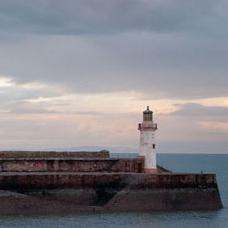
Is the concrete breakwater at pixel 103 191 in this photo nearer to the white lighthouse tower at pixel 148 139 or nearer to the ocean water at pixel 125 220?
the ocean water at pixel 125 220

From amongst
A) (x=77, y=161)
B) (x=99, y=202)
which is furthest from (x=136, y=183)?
(x=77, y=161)

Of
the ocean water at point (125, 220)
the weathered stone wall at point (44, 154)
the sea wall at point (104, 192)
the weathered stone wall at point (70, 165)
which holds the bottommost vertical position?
the ocean water at point (125, 220)

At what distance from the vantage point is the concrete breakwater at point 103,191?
37.2 metres

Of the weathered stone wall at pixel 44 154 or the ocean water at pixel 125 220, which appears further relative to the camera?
the weathered stone wall at pixel 44 154

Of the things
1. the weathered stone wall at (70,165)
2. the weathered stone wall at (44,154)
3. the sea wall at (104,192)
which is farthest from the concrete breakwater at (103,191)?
the weathered stone wall at (44,154)

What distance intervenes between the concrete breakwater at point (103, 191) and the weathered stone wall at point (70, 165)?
0.64 m

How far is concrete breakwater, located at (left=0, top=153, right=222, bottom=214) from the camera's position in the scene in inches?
1463

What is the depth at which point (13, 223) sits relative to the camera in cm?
3409

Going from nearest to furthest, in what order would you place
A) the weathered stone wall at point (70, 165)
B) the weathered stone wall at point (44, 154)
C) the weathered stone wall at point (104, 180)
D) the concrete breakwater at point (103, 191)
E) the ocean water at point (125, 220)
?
the ocean water at point (125, 220) < the concrete breakwater at point (103, 191) < the weathered stone wall at point (104, 180) < the weathered stone wall at point (70, 165) < the weathered stone wall at point (44, 154)

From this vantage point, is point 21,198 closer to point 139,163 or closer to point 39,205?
point 39,205

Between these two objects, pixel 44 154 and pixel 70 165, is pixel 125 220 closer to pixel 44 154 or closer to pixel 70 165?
pixel 70 165

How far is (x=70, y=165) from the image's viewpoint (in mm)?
42219

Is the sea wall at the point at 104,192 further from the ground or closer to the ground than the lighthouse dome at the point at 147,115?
closer to the ground

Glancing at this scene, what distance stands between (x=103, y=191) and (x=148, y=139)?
4521mm
